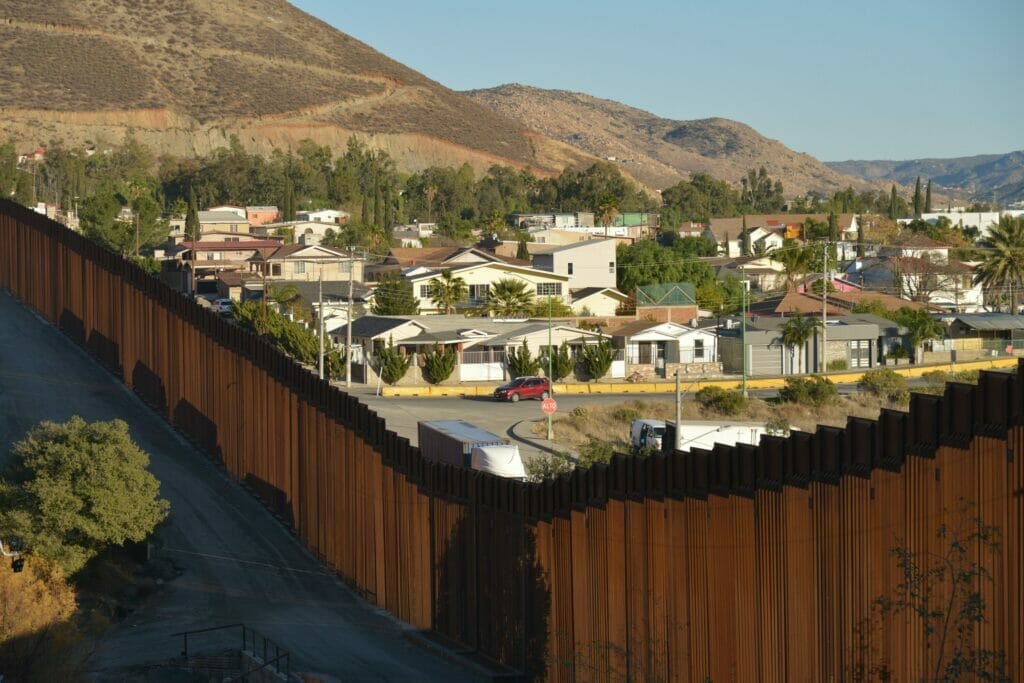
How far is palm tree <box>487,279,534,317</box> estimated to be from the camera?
8544 cm

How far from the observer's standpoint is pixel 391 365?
67.6 metres

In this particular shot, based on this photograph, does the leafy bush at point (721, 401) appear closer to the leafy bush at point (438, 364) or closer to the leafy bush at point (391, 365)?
the leafy bush at point (438, 364)

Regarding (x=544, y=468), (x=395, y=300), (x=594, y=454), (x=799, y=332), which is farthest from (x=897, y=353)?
(x=544, y=468)

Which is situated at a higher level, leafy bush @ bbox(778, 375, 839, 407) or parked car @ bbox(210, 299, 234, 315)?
parked car @ bbox(210, 299, 234, 315)

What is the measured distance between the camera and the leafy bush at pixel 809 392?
6469 centimetres

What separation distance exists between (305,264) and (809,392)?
46.7 metres

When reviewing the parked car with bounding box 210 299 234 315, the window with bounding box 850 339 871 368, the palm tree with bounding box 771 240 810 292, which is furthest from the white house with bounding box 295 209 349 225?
the window with bounding box 850 339 871 368

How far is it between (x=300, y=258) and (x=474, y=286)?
1836 cm

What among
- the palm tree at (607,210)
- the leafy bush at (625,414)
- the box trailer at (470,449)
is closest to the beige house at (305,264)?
the leafy bush at (625,414)

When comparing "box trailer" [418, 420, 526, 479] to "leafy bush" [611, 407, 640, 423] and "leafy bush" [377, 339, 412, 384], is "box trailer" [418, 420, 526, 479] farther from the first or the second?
"leafy bush" [377, 339, 412, 384]

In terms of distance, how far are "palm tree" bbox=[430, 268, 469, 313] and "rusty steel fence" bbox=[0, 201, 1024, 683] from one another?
4606cm

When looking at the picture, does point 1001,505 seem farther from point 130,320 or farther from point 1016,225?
point 1016,225

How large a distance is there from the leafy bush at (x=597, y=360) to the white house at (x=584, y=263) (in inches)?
883

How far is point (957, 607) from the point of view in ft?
53.8
